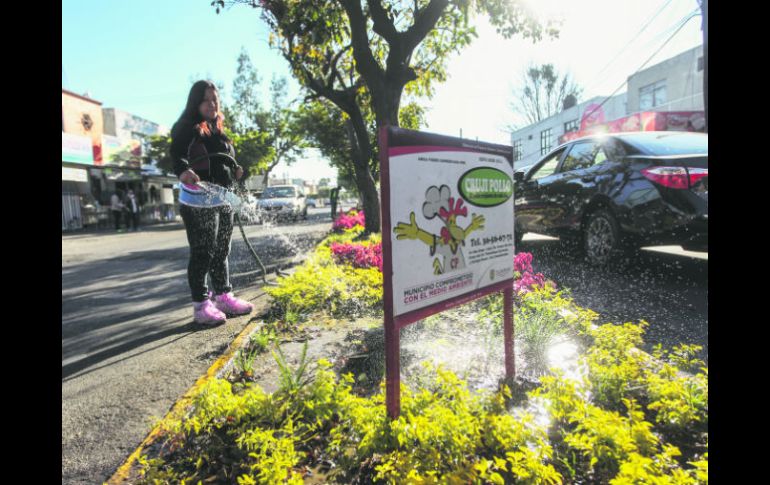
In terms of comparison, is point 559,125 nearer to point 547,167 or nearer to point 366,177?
point 366,177

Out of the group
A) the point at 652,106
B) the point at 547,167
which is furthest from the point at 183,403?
the point at 652,106

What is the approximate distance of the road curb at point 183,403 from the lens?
1786mm

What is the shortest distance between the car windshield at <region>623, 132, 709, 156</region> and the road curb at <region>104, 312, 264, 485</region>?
14.7 ft

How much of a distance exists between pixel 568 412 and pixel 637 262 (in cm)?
455

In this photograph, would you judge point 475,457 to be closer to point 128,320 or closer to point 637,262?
point 128,320

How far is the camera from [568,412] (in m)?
1.96

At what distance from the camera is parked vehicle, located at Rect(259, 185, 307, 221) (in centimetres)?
2052

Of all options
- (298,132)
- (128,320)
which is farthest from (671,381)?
(298,132)

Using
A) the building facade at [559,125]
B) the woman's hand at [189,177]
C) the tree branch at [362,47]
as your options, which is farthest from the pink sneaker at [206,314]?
the building facade at [559,125]

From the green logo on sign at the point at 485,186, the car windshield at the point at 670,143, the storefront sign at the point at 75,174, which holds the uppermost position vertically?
the storefront sign at the point at 75,174

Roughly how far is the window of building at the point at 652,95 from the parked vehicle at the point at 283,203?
2117cm

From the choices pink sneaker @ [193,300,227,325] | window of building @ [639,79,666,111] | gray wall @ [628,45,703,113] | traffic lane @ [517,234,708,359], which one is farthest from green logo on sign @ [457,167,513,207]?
window of building @ [639,79,666,111]

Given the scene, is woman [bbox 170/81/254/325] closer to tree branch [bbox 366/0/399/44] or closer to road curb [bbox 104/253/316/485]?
road curb [bbox 104/253/316/485]

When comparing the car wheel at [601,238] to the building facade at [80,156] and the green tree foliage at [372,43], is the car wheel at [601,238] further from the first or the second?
the building facade at [80,156]
